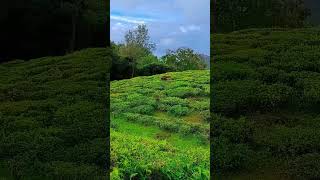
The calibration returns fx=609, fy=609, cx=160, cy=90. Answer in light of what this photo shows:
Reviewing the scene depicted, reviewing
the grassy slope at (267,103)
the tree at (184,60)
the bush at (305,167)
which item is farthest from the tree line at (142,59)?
the bush at (305,167)

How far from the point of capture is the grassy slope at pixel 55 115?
5547 mm

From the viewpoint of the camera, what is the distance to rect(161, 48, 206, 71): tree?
A: 5766 mm

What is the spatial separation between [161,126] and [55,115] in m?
1.00

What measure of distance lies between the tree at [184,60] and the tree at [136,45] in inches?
7.5

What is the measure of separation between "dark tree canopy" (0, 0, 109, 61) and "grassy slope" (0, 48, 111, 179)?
105mm

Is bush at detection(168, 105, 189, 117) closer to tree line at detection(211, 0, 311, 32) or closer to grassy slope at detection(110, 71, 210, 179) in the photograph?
grassy slope at detection(110, 71, 210, 179)

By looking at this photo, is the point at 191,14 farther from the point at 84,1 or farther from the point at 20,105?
the point at 20,105

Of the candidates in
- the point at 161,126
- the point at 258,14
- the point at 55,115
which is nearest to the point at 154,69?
the point at 161,126

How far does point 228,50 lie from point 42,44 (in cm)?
183

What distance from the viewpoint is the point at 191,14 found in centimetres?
568

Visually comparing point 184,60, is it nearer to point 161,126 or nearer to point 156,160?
point 161,126

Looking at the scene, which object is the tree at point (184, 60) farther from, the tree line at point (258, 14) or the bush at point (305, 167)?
the bush at point (305, 167)

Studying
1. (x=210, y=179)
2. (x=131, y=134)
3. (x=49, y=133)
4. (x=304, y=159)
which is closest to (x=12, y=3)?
(x=49, y=133)

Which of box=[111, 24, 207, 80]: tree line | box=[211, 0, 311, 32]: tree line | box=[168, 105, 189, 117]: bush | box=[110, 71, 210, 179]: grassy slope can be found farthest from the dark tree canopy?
box=[211, 0, 311, 32]: tree line
